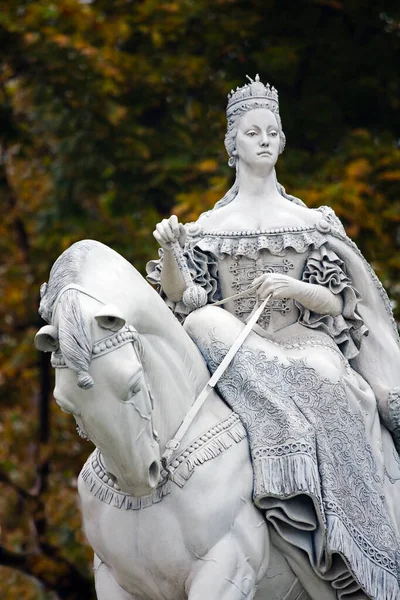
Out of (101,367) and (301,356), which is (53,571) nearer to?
(301,356)

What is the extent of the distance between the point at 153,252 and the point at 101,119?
4.27 feet

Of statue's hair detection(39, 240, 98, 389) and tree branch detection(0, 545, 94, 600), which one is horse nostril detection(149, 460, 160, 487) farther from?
tree branch detection(0, 545, 94, 600)

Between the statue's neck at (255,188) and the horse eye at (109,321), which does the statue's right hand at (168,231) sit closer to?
the statue's neck at (255,188)

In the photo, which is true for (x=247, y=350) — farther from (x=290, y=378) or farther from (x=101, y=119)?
(x=101, y=119)

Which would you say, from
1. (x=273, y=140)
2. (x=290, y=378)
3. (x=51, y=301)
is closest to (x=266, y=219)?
(x=273, y=140)

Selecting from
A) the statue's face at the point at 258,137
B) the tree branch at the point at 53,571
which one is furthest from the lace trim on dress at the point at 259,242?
the tree branch at the point at 53,571

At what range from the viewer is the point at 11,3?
37.7 feet

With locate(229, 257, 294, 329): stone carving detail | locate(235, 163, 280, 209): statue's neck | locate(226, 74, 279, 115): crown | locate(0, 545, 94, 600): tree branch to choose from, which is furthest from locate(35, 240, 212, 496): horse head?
locate(0, 545, 94, 600): tree branch

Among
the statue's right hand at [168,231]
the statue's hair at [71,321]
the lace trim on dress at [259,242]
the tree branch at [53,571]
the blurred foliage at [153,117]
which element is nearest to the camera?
the statue's hair at [71,321]

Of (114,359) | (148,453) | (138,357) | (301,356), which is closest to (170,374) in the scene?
(138,357)

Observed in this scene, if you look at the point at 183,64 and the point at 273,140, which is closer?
the point at 273,140

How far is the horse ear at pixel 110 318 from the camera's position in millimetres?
4969

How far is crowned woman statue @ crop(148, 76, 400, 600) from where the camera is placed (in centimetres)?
562

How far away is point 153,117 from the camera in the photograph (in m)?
12.0
